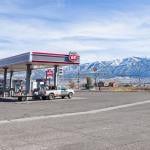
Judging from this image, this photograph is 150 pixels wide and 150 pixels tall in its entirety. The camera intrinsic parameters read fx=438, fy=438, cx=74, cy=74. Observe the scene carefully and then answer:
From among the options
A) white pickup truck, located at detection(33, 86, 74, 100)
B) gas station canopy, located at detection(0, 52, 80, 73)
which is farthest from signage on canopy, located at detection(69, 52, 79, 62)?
white pickup truck, located at detection(33, 86, 74, 100)

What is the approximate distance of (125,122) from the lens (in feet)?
63.2

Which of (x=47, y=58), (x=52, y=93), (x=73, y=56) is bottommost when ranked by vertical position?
(x=52, y=93)

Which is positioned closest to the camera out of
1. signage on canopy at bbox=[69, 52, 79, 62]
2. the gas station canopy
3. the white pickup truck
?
the gas station canopy

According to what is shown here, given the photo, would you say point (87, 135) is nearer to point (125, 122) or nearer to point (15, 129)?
point (15, 129)

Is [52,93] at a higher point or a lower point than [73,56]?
lower

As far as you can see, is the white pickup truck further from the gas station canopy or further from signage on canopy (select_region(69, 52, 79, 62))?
signage on canopy (select_region(69, 52, 79, 62))

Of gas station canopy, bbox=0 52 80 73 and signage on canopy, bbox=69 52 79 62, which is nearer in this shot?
gas station canopy, bbox=0 52 80 73

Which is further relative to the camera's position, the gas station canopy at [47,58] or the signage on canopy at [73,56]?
the signage on canopy at [73,56]

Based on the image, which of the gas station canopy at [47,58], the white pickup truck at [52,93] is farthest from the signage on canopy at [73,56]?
the white pickup truck at [52,93]

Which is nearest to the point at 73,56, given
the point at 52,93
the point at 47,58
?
the point at 47,58

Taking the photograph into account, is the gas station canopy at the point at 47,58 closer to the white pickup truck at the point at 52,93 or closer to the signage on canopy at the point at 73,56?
the signage on canopy at the point at 73,56

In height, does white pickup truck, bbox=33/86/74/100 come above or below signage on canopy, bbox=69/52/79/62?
below

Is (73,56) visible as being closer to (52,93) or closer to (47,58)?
(47,58)

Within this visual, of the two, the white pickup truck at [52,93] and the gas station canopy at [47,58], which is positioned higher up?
the gas station canopy at [47,58]
